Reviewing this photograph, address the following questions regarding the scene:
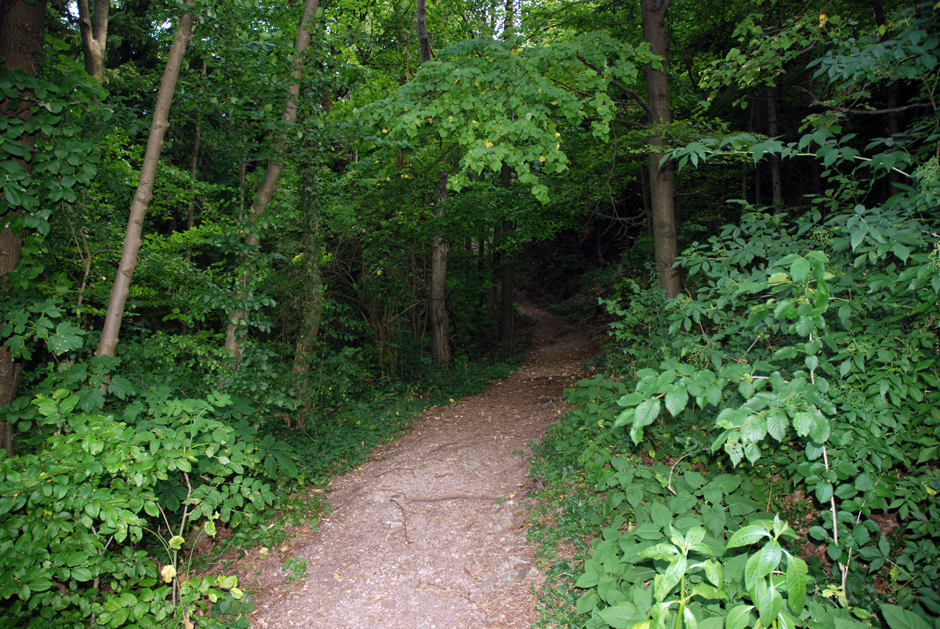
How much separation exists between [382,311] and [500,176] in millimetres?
6954

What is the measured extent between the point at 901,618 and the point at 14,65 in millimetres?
6341

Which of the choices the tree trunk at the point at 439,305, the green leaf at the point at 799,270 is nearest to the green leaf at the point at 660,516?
the green leaf at the point at 799,270

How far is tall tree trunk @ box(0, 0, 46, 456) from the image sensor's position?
3709 millimetres

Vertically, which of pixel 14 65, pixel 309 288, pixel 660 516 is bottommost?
pixel 660 516

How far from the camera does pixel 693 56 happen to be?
10.4 m

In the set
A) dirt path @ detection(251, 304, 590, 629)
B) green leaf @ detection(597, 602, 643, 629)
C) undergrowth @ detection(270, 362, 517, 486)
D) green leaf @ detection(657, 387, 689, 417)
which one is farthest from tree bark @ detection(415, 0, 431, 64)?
green leaf @ detection(597, 602, 643, 629)

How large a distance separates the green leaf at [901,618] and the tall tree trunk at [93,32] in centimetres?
1030

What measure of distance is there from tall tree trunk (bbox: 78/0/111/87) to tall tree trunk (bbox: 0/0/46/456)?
435cm

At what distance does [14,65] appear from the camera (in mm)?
3732

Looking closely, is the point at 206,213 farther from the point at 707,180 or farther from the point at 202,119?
the point at 707,180

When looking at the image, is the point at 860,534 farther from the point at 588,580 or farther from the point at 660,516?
the point at 588,580

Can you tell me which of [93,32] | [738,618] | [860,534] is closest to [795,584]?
[738,618]

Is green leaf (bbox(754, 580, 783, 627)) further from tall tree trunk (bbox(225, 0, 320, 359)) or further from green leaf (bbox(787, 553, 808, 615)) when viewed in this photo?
tall tree trunk (bbox(225, 0, 320, 359))

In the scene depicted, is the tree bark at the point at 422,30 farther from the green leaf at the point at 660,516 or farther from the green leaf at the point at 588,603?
the green leaf at the point at 588,603
